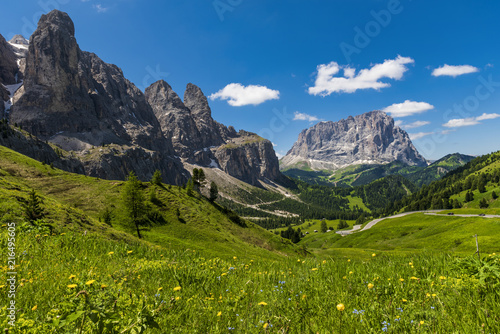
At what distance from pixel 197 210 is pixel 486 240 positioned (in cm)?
10461

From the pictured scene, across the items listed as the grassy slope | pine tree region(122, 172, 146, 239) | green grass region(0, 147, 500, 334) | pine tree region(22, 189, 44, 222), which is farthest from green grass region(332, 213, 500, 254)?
pine tree region(22, 189, 44, 222)

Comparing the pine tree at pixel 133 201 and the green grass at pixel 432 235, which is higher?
the pine tree at pixel 133 201

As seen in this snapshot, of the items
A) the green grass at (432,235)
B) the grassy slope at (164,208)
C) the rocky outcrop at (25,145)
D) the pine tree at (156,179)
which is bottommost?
the green grass at (432,235)

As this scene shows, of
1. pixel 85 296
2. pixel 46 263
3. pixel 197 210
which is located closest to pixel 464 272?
pixel 85 296

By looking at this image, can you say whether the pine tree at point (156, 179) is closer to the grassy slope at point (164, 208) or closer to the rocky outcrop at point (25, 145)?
the grassy slope at point (164, 208)

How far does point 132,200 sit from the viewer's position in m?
52.1

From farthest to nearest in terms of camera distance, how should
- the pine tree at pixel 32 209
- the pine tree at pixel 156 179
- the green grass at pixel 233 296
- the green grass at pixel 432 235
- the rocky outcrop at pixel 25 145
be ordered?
the rocky outcrop at pixel 25 145 → the green grass at pixel 432 235 → the pine tree at pixel 156 179 → the pine tree at pixel 32 209 → the green grass at pixel 233 296

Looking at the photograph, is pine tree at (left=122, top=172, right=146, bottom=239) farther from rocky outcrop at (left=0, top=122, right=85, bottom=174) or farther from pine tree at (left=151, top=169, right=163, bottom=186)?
rocky outcrop at (left=0, top=122, right=85, bottom=174)

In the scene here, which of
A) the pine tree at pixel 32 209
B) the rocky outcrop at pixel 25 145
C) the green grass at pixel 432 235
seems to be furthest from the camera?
the rocky outcrop at pixel 25 145

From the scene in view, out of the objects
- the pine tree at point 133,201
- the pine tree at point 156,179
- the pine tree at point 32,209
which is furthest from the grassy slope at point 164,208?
the pine tree at point 32,209

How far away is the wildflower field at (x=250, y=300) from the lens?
3256 millimetres

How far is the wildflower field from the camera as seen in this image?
326cm

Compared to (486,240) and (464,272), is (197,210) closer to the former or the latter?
(464,272)

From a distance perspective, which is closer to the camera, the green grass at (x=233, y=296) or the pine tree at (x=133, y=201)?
the green grass at (x=233, y=296)
